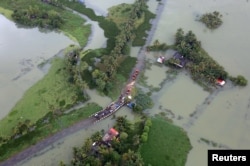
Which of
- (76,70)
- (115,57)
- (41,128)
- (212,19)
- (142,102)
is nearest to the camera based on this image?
(41,128)

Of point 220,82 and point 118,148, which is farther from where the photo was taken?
point 220,82

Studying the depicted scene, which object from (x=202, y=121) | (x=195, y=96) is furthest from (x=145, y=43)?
(x=202, y=121)

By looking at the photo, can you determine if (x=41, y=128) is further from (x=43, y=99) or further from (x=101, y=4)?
(x=101, y=4)

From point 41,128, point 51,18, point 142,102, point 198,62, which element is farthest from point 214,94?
point 51,18

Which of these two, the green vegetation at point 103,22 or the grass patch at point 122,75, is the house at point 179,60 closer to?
the grass patch at point 122,75

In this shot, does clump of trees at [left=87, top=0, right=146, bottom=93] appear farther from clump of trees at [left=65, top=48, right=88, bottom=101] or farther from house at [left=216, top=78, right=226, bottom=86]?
house at [left=216, top=78, right=226, bottom=86]

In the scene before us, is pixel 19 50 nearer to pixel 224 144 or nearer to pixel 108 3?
pixel 108 3

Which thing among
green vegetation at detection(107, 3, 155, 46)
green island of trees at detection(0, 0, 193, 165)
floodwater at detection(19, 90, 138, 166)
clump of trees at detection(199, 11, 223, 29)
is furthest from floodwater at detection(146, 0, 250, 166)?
floodwater at detection(19, 90, 138, 166)
